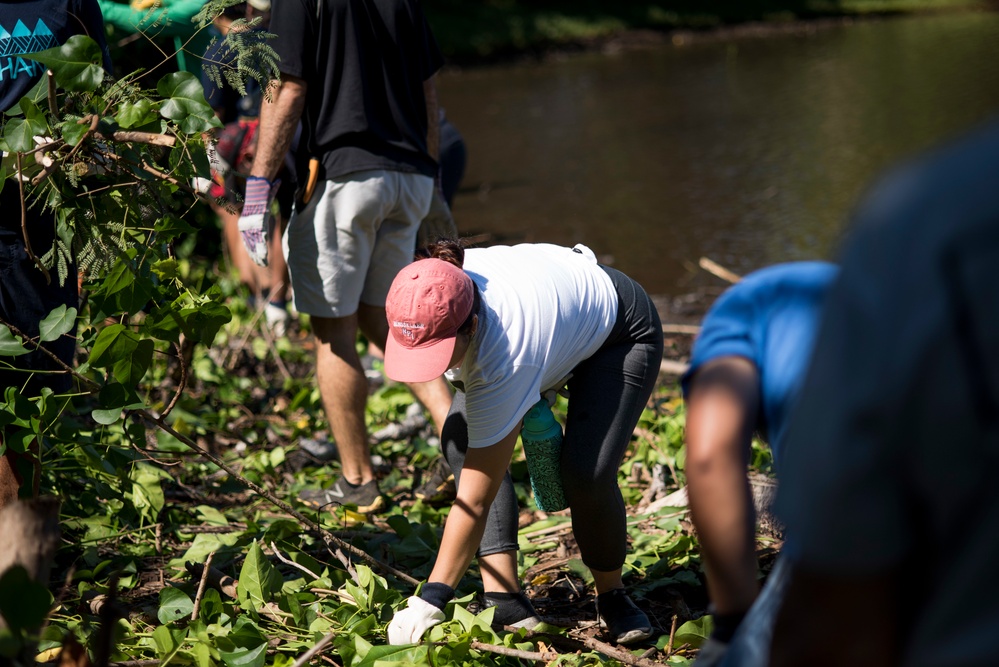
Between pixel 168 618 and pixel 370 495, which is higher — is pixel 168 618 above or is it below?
above

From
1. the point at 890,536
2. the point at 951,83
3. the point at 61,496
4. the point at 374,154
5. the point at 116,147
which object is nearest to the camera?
the point at 890,536

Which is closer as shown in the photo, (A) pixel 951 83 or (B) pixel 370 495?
(B) pixel 370 495

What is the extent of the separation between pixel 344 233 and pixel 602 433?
136 cm

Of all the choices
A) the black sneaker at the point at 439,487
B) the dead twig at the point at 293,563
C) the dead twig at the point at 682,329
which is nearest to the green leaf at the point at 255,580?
the dead twig at the point at 293,563

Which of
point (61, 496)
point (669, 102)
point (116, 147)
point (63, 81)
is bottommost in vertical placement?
point (669, 102)

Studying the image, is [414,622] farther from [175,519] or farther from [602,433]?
[175,519]

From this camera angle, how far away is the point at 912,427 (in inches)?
38.4

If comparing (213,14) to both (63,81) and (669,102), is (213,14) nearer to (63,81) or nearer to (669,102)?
(63,81)

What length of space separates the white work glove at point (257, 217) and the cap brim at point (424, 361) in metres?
1.32

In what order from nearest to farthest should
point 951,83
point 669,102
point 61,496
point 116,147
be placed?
point 116,147, point 61,496, point 951,83, point 669,102

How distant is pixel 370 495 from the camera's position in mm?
3561

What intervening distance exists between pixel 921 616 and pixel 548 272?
1.57 metres

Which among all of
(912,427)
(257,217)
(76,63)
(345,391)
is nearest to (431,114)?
(257,217)

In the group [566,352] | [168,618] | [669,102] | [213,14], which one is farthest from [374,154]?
[669,102]
